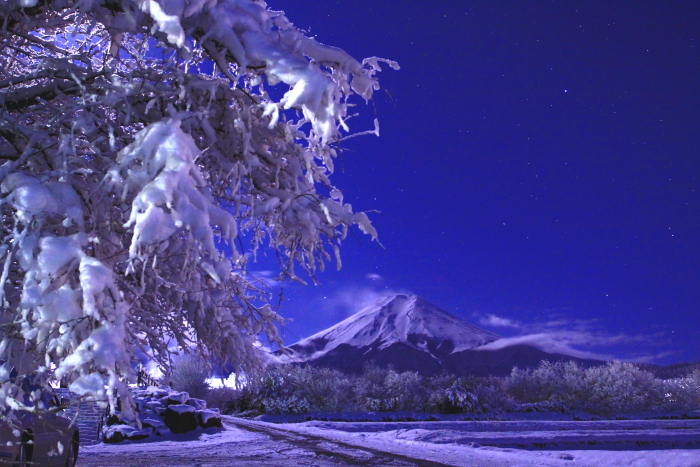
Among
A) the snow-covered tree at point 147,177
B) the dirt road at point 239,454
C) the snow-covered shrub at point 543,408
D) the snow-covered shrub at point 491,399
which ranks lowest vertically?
A: the snow-covered shrub at point 543,408

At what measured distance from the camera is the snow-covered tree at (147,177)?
2.98m

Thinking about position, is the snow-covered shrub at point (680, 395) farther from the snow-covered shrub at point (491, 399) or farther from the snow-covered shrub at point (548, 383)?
the snow-covered shrub at point (491, 399)

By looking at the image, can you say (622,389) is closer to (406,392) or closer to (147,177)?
(406,392)

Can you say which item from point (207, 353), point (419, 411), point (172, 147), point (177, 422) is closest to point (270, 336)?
point (207, 353)

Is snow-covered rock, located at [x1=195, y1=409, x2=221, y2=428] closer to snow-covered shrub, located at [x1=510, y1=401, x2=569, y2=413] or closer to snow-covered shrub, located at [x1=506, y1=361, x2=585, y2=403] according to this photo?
snow-covered shrub, located at [x1=510, y1=401, x2=569, y2=413]

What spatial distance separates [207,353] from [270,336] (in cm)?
96

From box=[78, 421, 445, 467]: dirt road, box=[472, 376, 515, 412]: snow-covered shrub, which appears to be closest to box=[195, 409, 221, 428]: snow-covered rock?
box=[78, 421, 445, 467]: dirt road

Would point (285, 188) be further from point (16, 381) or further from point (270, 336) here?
point (16, 381)

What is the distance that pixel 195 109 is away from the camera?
404 cm

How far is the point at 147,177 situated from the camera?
10.1ft

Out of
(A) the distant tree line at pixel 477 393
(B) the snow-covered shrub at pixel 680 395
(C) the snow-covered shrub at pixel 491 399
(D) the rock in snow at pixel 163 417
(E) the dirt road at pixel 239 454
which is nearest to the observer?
(E) the dirt road at pixel 239 454

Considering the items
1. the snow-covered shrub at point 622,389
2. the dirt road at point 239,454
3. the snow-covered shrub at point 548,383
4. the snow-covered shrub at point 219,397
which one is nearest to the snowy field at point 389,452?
the dirt road at point 239,454

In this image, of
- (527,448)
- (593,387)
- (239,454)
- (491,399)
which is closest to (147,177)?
(239,454)

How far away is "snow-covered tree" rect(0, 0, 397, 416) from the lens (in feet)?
9.78
